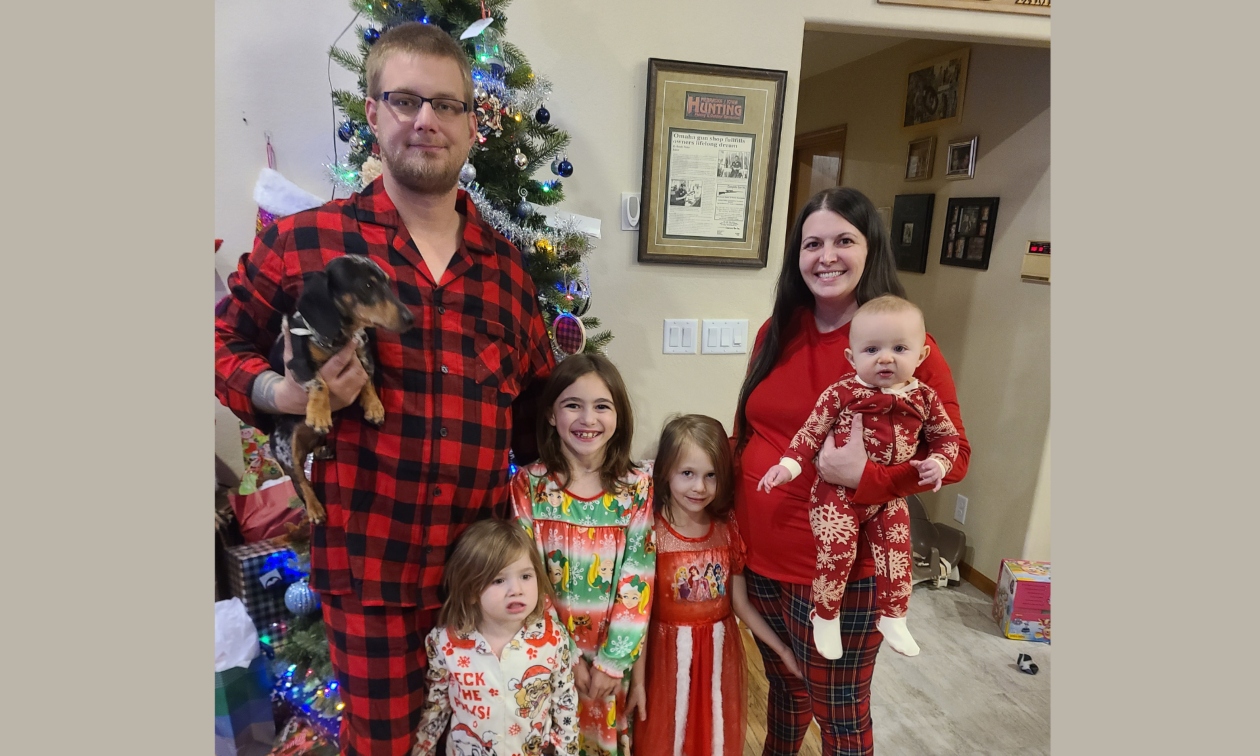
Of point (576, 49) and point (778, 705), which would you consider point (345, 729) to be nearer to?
point (778, 705)

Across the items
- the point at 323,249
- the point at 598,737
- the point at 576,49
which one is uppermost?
the point at 576,49

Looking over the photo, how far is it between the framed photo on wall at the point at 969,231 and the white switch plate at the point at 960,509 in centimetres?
111

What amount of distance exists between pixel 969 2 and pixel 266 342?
248 cm

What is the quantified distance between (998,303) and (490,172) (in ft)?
7.62

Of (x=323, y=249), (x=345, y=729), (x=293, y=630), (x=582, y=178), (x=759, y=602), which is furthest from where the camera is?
(x=582, y=178)

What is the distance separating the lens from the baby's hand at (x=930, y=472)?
1.17m

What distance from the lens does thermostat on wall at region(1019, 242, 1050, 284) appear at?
2.50 meters

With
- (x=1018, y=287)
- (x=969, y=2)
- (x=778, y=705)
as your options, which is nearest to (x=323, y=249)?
(x=778, y=705)

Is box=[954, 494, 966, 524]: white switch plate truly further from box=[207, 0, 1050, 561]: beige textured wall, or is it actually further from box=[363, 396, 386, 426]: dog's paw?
box=[363, 396, 386, 426]: dog's paw

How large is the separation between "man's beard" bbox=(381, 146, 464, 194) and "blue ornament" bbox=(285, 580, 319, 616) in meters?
1.12

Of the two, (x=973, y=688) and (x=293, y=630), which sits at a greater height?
(x=293, y=630)

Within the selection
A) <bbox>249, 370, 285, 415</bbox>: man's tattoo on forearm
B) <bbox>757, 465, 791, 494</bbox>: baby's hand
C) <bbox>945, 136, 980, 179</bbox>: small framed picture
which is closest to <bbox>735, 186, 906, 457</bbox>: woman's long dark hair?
<bbox>757, 465, 791, 494</bbox>: baby's hand

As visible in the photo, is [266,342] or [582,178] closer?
[266,342]

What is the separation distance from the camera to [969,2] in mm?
2197
